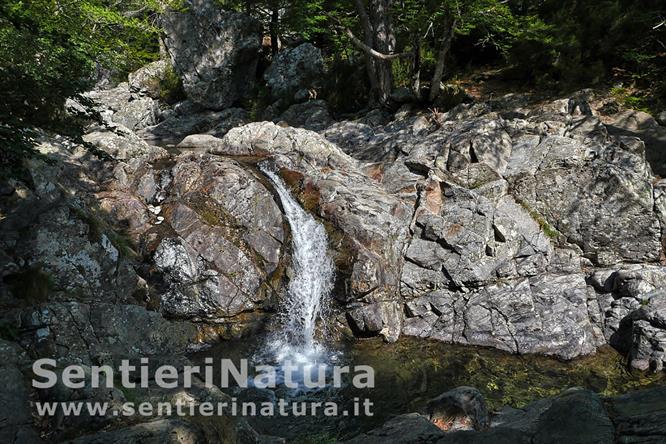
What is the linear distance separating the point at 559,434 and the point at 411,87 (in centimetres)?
1634

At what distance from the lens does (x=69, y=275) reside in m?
9.69

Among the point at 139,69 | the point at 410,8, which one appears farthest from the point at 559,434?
the point at 139,69

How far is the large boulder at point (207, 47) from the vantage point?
25.0 meters

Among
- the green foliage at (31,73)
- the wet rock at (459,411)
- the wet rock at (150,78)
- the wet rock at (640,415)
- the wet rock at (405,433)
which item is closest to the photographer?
the wet rock at (640,415)

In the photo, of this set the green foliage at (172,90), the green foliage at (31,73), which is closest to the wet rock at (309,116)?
the green foliage at (172,90)

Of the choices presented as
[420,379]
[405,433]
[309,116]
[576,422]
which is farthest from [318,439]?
[309,116]

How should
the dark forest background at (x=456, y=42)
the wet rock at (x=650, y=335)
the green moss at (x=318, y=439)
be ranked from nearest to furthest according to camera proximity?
the green moss at (x=318, y=439) < the wet rock at (x=650, y=335) < the dark forest background at (x=456, y=42)

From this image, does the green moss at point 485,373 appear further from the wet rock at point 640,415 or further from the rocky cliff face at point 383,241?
the wet rock at point 640,415

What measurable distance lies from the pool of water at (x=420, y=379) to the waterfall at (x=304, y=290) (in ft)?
1.92

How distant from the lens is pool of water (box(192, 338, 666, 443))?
8234mm

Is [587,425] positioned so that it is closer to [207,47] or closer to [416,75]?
[416,75]

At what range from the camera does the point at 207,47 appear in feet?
82.3

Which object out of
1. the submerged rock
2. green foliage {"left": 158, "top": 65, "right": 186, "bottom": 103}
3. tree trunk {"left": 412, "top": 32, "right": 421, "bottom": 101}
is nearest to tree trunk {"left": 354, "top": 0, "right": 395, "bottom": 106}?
tree trunk {"left": 412, "top": 32, "right": 421, "bottom": 101}

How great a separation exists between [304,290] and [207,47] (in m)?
18.1
